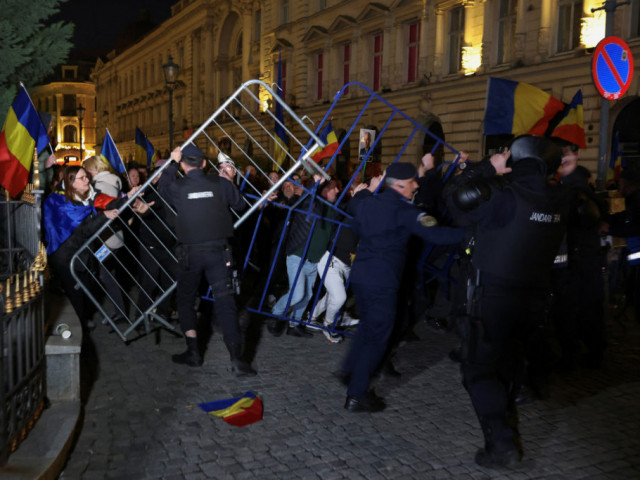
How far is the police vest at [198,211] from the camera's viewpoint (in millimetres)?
5453

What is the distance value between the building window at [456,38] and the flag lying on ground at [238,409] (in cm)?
1932

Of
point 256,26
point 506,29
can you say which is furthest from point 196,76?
point 506,29

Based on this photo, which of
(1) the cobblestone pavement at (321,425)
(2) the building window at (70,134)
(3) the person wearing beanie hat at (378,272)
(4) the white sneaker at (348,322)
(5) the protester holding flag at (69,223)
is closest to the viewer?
(1) the cobblestone pavement at (321,425)

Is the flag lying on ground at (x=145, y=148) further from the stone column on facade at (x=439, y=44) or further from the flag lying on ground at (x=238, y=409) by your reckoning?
the stone column on facade at (x=439, y=44)

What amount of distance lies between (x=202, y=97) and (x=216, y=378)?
42.1m

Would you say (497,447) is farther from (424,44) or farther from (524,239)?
(424,44)

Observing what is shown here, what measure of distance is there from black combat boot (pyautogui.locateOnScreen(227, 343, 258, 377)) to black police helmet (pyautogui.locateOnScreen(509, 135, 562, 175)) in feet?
9.32

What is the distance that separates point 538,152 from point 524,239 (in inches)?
22.8

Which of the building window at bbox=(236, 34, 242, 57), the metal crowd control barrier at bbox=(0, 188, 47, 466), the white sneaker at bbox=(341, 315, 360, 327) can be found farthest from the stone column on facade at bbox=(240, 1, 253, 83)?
the metal crowd control barrier at bbox=(0, 188, 47, 466)

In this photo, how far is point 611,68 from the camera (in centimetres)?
1054

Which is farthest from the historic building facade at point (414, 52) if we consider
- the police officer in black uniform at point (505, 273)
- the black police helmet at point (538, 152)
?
the police officer in black uniform at point (505, 273)

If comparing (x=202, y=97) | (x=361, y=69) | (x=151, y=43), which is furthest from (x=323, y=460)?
(x=151, y=43)

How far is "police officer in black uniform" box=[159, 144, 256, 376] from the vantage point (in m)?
5.46

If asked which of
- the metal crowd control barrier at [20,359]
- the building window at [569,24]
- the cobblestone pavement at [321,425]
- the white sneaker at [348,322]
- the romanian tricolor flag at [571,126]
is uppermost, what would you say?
the building window at [569,24]
